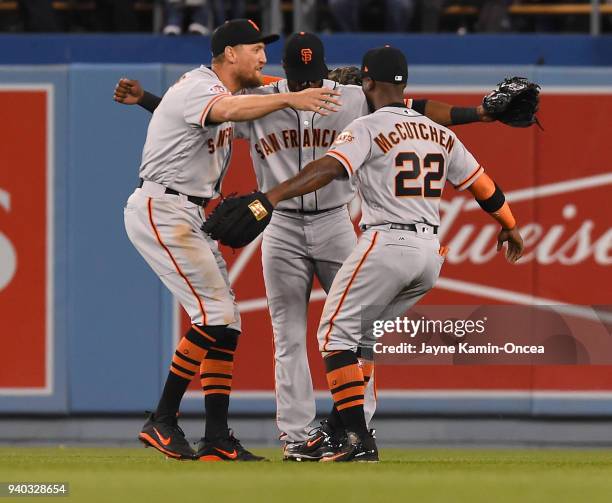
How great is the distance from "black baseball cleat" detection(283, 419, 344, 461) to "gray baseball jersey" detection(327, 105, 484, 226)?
1129 mm

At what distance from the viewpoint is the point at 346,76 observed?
740cm

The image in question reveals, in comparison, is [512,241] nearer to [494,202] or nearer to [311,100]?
[494,202]

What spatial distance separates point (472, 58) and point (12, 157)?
3200 mm

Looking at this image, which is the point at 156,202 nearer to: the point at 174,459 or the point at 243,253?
the point at 174,459

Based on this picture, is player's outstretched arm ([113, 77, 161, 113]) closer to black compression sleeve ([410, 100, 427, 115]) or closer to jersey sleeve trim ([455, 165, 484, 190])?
black compression sleeve ([410, 100, 427, 115])

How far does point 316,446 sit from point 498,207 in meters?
1.44

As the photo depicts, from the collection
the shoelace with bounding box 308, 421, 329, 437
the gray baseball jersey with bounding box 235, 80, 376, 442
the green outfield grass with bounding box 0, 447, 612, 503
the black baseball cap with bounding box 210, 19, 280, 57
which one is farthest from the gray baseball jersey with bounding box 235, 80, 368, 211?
the green outfield grass with bounding box 0, 447, 612, 503

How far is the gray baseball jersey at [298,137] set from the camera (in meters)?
6.91

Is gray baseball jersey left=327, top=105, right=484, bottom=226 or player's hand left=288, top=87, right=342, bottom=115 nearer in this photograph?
player's hand left=288, top=87, right=342, bottom=115

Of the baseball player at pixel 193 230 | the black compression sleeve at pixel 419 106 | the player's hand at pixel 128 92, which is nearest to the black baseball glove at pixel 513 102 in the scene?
the black compression sleeve at pixel 419 106

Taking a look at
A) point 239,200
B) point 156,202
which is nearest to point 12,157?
point 156,202

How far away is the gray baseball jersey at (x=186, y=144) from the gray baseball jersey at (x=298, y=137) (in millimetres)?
224

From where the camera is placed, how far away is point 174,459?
21.7 ft

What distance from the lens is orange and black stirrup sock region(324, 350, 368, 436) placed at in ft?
20.7
